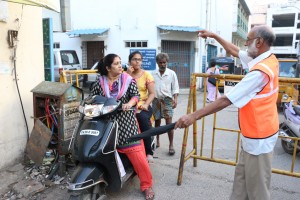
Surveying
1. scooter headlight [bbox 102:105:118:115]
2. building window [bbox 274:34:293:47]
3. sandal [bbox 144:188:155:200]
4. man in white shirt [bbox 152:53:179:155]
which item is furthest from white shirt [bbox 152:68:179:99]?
building window [bbox 274:34:293:47]

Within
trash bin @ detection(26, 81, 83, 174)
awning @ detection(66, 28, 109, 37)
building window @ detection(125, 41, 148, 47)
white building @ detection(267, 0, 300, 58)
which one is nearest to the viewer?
trash bin @ detection(26, 81, 83, 174)

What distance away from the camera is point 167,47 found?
14.4m

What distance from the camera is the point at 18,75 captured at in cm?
424

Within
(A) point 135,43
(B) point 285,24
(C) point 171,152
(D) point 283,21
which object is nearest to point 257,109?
(C) point 171,152

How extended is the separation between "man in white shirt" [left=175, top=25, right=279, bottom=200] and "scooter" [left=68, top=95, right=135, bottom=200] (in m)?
0.89

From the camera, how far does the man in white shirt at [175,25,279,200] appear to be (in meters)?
2.17

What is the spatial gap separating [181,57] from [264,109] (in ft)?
41.9

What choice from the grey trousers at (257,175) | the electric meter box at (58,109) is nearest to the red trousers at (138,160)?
the electric meter box at (58,109)

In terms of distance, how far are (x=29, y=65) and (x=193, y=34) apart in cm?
1123

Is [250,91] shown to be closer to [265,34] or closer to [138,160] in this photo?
[265,34]

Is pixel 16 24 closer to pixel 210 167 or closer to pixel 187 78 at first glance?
pixel 210 167

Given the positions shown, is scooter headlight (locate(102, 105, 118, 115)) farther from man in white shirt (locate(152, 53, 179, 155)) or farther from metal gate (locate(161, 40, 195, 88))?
metal gate (locate(161, 40, 195, 88))

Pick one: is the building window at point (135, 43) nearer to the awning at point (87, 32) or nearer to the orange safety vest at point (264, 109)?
the awning at point (87, 32)

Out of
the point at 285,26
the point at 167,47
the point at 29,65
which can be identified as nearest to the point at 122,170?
the point at 29,65
